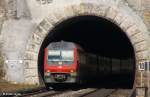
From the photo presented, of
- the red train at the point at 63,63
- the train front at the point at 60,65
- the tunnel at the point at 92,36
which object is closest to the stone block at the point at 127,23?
the tunnel at the point at 92,36

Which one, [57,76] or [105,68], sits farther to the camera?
[105,68]

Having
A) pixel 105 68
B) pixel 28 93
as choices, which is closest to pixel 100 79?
pixel 105 68

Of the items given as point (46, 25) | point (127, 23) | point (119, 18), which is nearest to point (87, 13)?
point (119, 18)

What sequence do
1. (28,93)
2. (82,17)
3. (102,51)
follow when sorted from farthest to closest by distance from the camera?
(102,51) → (82,17) → (28,93)

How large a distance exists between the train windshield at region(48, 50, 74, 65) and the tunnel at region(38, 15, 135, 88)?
1289mm

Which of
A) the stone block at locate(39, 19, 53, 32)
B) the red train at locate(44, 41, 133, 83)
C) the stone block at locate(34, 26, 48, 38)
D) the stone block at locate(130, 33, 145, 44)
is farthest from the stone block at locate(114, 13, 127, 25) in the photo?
the stone block at locate(34, 26, 48, 38)

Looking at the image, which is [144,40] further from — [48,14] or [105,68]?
[105,68]

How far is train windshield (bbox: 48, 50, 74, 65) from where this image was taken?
32625 millimetres

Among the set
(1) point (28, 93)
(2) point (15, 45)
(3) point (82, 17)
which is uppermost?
(3) point (82, 17)

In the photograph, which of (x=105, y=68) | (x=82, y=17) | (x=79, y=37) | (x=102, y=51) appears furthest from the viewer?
(x=102, y=51)

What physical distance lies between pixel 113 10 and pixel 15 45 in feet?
24.5

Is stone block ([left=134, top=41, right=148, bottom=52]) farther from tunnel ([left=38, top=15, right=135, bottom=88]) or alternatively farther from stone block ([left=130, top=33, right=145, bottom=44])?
tunnel ([left=38, top=15, right=135, bottom=88])

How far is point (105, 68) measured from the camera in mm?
48750

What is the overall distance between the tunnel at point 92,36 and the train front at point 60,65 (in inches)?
53.9
